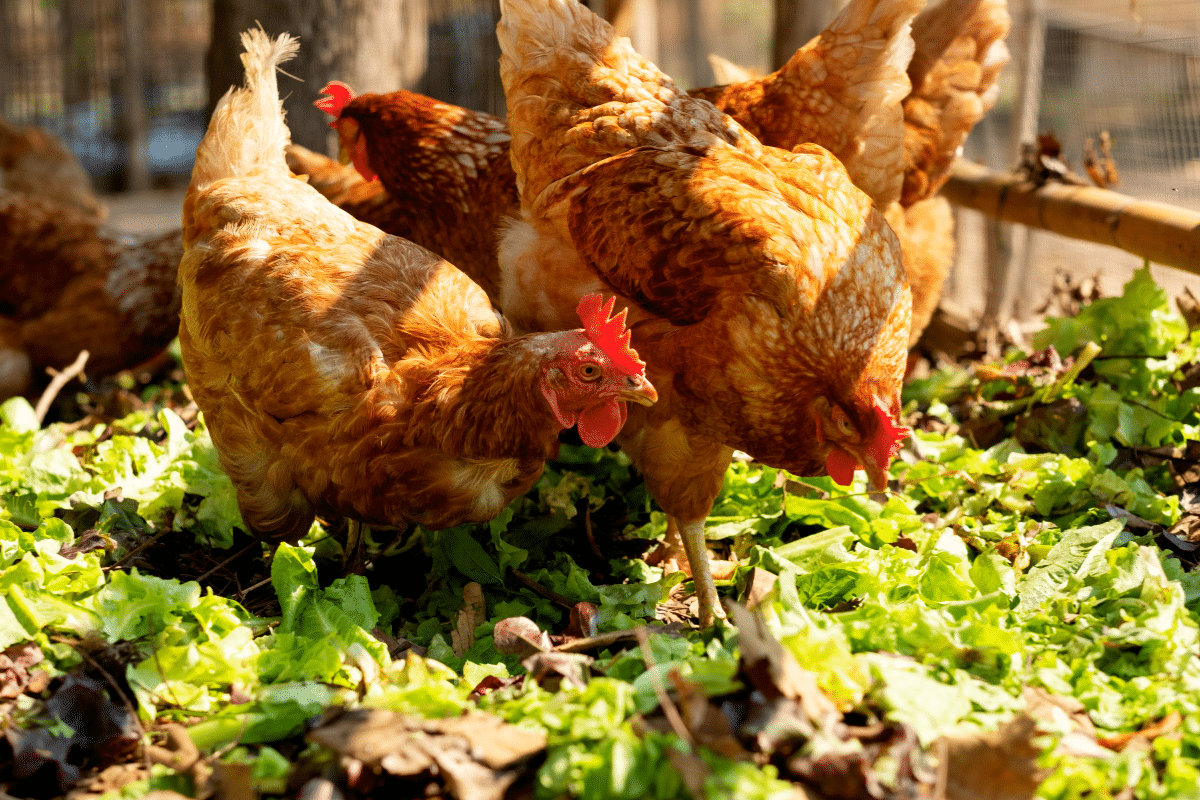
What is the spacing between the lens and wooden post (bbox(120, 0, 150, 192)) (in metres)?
9.80

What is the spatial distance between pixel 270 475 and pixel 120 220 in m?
7.56

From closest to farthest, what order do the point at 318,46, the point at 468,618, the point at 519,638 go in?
the point at 519,638
the point at 468,618
the point at 318,46

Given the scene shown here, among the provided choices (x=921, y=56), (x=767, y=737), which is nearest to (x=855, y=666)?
(x=767, y=737)

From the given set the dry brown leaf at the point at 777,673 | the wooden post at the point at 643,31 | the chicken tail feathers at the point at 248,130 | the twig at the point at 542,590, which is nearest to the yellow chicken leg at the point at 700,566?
the twig at the point at 542,590

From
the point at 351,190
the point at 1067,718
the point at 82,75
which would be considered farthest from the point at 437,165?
the point at 82,75

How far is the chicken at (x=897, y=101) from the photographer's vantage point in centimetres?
310

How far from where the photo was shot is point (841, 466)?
2.44 m

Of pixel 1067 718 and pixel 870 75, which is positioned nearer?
pixel 1067 718

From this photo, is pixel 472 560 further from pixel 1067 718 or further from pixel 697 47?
pixel 697 47

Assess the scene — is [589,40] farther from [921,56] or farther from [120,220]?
[120,220]

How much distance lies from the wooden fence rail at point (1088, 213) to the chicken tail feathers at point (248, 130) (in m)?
3.10

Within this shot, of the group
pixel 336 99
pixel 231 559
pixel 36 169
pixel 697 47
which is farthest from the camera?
pixel 697 47

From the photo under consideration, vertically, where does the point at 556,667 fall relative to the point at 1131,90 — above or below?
below

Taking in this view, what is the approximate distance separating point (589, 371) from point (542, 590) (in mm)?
735
